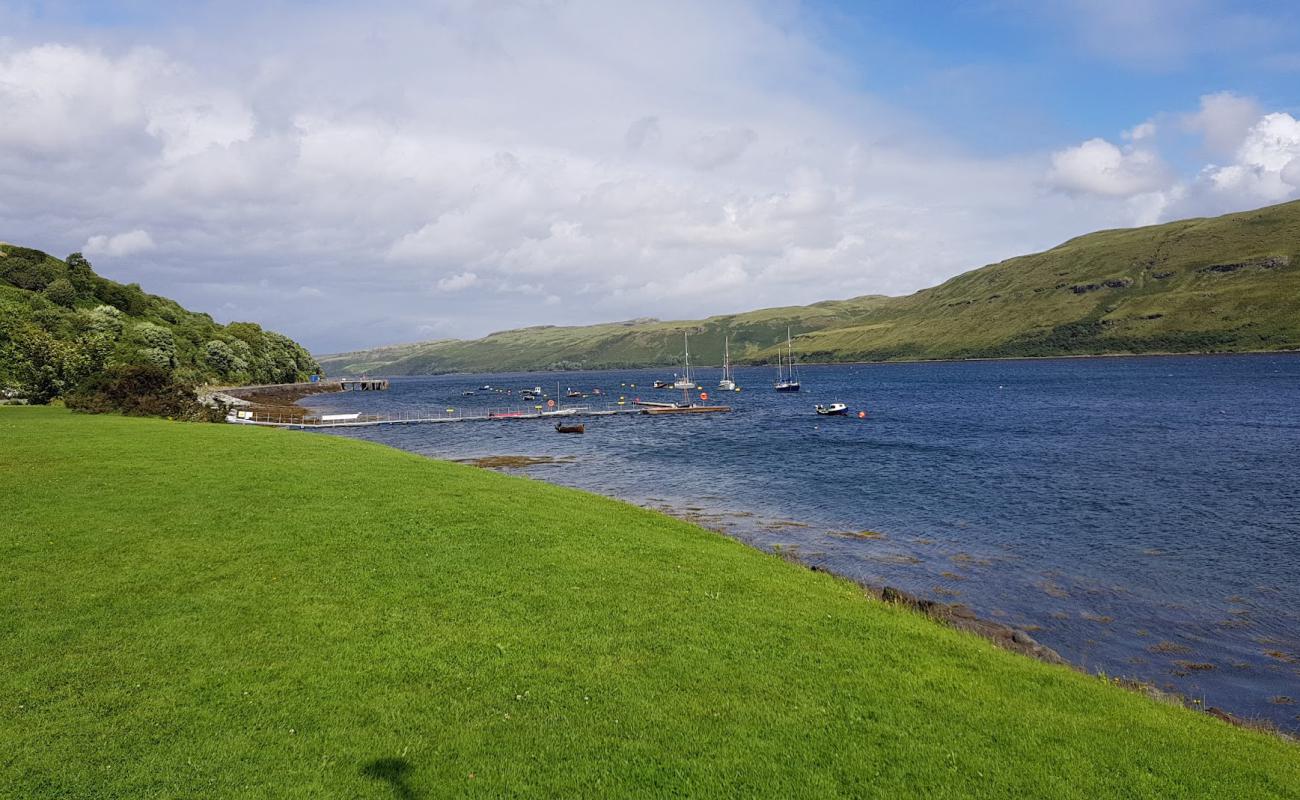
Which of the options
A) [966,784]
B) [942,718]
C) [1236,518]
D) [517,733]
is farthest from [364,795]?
[1236,518]

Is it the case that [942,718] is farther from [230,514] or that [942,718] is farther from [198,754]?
[230,514]

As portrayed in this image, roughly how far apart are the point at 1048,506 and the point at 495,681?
1539 inches

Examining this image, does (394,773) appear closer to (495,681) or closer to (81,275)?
(495,681)

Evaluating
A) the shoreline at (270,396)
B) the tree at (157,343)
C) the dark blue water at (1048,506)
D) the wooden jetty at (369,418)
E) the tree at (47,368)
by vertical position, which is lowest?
the dark blue water at (1048,506)

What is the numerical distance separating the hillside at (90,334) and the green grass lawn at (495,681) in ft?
173

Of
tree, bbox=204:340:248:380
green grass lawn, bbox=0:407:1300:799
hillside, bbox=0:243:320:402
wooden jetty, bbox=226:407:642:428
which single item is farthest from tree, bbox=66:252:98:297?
green grass lawn, bbox=0:407:1300:799

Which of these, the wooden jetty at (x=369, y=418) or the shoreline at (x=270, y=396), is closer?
the wooden jetty at (x=369, y=418)

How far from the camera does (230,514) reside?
2023cm

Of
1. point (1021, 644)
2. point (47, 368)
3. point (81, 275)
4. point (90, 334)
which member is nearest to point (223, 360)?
point (81, 275)

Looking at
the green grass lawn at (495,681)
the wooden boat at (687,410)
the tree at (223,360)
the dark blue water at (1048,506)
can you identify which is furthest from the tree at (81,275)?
the green grass lawn at (495,681)

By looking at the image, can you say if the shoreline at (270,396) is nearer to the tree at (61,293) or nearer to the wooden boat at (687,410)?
the tree at (61,293)

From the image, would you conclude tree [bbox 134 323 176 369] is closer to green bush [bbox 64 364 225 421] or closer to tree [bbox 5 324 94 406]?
tree [bbox 5 324 94 406]

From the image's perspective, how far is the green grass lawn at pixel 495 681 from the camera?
30.1ft

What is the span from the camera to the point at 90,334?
293 feet
